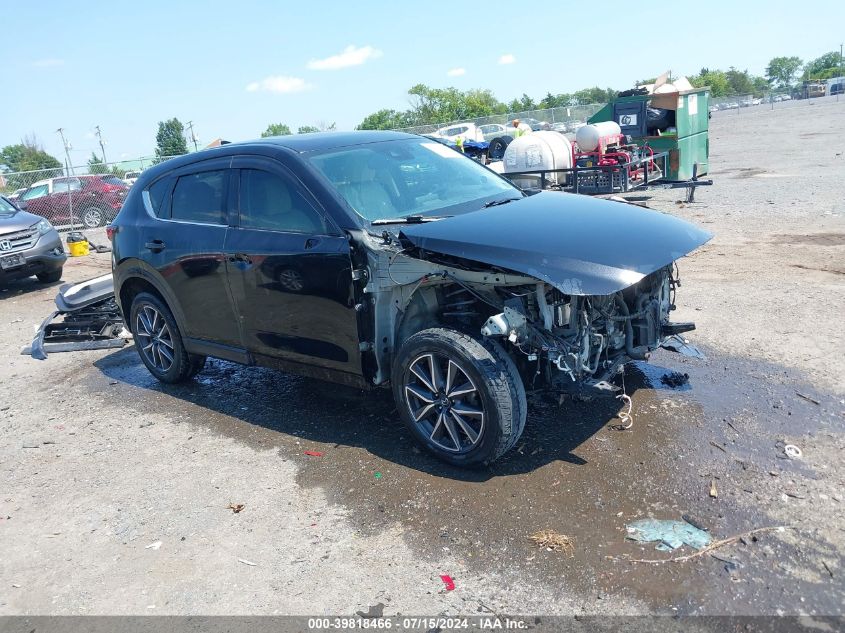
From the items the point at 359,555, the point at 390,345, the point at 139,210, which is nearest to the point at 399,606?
the point at 359,555

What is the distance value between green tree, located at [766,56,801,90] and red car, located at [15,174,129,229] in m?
170

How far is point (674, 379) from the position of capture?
5.17 m

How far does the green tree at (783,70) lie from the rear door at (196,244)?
178 m

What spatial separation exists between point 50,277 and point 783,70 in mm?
179105

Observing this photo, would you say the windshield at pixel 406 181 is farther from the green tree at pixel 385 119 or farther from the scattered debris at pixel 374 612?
the green tree at pixel 385 119

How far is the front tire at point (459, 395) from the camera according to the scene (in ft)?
12.5

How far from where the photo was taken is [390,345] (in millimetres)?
4398

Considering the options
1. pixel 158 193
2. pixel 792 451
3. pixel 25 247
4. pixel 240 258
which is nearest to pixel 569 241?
pixel 792 451

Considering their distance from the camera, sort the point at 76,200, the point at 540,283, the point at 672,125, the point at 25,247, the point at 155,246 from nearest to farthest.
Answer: the point at 540,283 < the point at 155,246 < the point at 25,247 < the point at 672,125 < the point at 76,200

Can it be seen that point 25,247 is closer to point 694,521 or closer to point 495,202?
point 495,202

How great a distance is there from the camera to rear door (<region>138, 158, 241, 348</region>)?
511 centimetres

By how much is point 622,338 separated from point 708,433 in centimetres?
81

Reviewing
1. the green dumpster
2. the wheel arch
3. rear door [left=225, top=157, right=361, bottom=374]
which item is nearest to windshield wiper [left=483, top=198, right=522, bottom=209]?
rear door [left=225, top=157, right=361, bottom=374]

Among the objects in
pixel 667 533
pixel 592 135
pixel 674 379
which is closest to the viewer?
pixel 667 533
